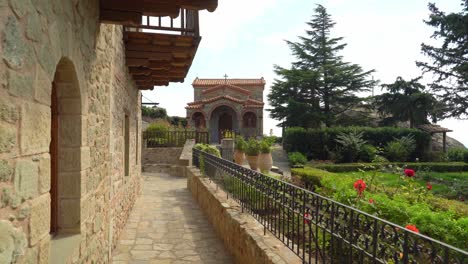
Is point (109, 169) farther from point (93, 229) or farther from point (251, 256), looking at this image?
point (251, 256)

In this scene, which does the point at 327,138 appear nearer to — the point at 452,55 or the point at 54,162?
the point at 452,55

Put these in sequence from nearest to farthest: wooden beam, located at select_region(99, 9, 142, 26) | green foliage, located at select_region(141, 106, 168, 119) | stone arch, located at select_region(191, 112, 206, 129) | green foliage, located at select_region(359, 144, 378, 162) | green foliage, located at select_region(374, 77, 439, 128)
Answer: wooden beam, located at select_region(99, 9, 142, 26) → green foliage, located at select_region(359, 144, 378, 162) → green foliage, located at select_region(374, 77, 439, 128) → stone arch, located at select_region(191, 112, 206, 129) → green foliage, located at select_region(141, 106, 168, 119)

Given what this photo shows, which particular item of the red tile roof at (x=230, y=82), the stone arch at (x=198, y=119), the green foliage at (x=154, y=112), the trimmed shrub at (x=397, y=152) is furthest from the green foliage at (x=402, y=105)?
the green foliage at (x=154, y=112)

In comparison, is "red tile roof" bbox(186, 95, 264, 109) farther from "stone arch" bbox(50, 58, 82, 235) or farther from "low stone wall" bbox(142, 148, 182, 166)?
"stone arch" bbox(50, 58, 82, 235)

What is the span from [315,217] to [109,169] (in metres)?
2.76

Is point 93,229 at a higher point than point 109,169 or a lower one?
lower

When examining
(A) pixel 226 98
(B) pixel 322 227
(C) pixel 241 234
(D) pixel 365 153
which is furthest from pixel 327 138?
(B) pixel 322 227

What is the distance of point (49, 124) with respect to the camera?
2238 millimetres

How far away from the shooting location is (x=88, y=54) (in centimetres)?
334

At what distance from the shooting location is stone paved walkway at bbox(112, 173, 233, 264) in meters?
5.29

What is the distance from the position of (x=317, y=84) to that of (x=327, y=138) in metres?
6.76

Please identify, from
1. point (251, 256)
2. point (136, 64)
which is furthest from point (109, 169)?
point (136, 64)

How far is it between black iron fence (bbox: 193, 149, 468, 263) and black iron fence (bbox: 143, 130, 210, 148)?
461 inches

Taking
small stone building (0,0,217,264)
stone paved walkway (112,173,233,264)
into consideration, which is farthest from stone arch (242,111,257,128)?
small stone building (0,0,217,264)
